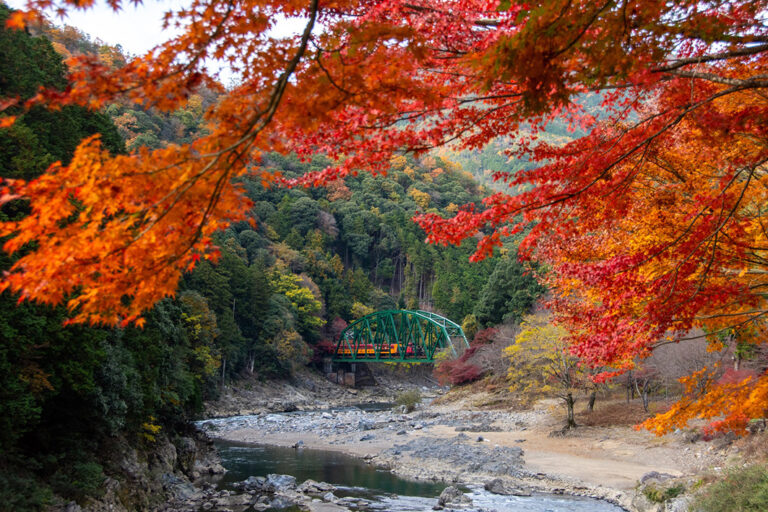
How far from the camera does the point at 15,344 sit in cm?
789

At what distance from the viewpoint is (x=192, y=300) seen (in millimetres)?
24578

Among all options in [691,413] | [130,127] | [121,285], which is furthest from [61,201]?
[130,127]

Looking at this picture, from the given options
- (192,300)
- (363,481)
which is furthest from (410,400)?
(363,481)

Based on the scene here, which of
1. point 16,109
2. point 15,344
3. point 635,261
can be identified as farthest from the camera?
point 16,109

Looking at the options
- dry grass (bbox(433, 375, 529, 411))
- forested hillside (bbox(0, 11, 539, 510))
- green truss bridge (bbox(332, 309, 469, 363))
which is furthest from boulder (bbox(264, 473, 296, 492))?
green truss bridge (bbox(332, 309, 469, 363))

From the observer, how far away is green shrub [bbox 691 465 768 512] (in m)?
6.23

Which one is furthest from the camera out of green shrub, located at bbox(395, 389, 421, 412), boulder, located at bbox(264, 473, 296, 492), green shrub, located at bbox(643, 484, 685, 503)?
green shrub, located at bbox(395, 389, 421, 412)

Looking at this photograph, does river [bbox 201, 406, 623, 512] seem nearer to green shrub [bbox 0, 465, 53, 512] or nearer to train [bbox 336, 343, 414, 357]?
green shrub [bbox 0, 465, 53, 512]

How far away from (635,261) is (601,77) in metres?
2.34

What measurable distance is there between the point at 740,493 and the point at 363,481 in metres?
9.76

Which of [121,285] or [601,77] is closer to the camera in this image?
[121,285]

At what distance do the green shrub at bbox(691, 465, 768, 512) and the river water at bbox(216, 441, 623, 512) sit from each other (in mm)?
3827

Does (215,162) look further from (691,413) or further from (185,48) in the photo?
(691,413)

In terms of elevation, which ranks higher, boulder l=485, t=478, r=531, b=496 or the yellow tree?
the yellow tree
